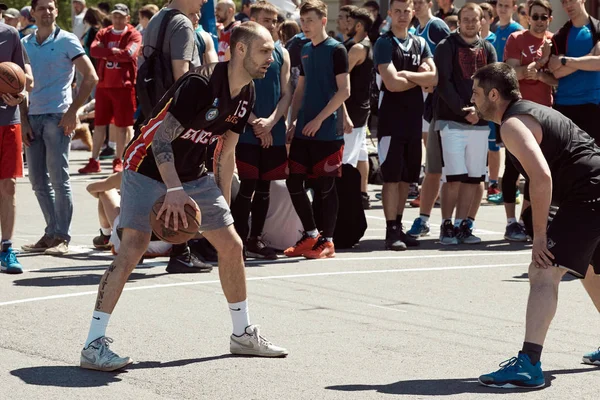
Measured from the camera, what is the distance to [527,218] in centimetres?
952

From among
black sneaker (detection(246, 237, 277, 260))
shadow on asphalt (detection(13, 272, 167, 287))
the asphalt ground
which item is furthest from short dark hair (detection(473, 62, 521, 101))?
black sneaker (detection(246, 237, 277, 260))

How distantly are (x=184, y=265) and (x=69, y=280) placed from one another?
952mm

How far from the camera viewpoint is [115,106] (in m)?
17.7

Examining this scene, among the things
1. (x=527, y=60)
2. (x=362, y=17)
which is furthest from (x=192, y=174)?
(x=362, y=17)

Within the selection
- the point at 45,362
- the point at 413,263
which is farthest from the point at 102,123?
the point at 45,362

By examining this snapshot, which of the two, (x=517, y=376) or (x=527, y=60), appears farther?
(x=527, y=60)

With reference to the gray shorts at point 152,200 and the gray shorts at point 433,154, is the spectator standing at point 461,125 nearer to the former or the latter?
the gray shorts at point 433,154

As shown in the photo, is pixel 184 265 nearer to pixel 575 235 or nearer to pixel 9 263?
pixel 9 263

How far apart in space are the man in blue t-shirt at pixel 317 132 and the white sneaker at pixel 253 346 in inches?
Result: 157

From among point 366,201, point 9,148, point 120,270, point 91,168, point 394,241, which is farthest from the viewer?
point 91,168

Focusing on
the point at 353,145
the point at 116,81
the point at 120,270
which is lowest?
the point at 353,145

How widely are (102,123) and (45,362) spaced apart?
11.6m

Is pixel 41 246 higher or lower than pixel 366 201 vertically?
higher

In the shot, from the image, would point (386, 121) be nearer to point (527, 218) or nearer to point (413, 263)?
point (413, 263)
